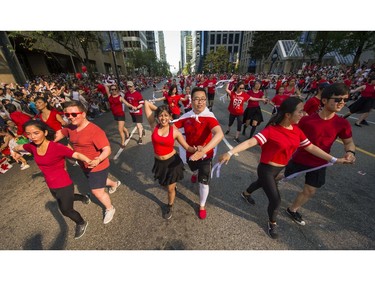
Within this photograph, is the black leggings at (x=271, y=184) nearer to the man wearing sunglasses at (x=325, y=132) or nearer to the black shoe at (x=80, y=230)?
the man wearing sunglasses at (x=325, y=132)

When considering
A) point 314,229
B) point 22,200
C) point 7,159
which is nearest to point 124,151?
point 22,200

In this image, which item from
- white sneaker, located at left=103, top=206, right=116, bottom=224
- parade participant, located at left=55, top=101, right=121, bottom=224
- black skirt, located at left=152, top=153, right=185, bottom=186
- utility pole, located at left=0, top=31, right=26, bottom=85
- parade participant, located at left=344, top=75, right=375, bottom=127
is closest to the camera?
parade participant, located at left=55, top=101, right=121, bottom=224

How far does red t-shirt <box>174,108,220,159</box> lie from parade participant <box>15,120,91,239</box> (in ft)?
5.24

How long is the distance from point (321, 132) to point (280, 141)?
738 millimetres

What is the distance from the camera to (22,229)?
295cm

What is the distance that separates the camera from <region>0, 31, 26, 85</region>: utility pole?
1166 centimetres

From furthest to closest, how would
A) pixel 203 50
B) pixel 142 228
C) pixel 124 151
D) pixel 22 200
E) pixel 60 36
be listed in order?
pixel 203 50
pixel 60 36
pixel 124 151
pixel 22 200
pixel 142 228

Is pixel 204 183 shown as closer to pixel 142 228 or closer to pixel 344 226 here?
pixel 142 228

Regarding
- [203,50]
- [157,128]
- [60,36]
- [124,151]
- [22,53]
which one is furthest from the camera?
[203,50]

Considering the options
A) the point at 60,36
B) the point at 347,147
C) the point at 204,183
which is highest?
the point at 60,36

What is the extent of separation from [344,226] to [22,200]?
633cm

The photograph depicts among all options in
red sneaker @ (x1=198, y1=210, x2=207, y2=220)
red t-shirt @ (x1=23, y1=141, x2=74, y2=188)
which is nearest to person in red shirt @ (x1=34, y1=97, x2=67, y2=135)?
red t-shirt @ (x1=23, y1=141, x2=74, y2=188)

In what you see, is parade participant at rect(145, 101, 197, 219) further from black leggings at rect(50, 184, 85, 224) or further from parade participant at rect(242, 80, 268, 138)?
parade participant at rect(242, 80, 268, 138)

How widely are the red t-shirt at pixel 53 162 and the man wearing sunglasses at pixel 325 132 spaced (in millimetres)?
3568
